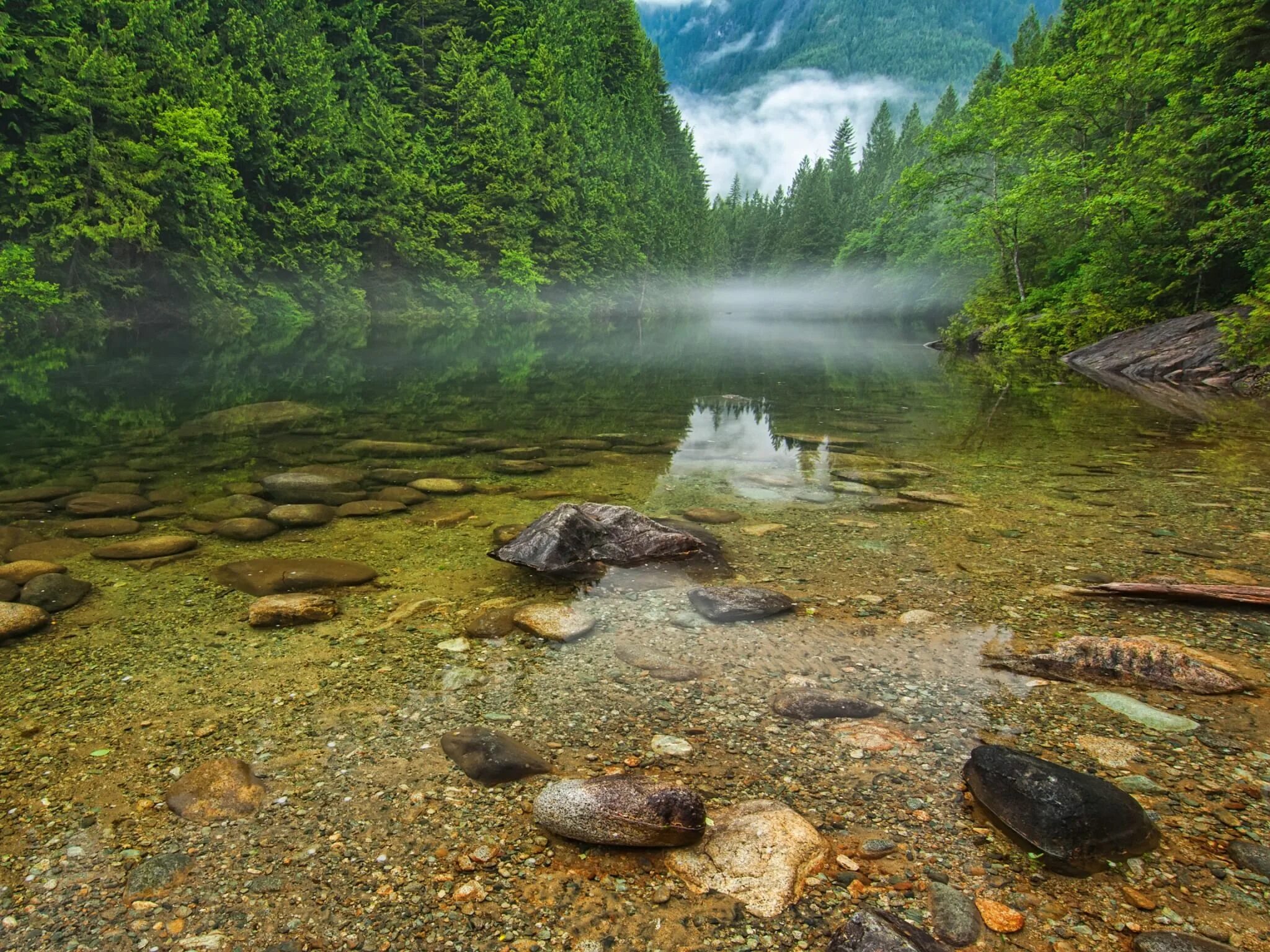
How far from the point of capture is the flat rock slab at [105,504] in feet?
18.4

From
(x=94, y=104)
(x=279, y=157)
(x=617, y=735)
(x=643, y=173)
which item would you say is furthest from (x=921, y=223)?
(x=617, y=735)

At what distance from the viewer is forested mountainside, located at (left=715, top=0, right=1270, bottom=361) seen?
15.1 meters

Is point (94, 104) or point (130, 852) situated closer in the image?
point (130, 852)

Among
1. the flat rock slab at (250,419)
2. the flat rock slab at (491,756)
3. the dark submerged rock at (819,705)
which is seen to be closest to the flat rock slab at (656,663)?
the dark submerged rock at (819,705)

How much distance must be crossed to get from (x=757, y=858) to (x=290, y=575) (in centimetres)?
363

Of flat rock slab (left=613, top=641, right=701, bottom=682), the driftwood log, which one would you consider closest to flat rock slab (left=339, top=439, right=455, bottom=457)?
flat rock slab (left=613, top=641, right=701, bottom=682)

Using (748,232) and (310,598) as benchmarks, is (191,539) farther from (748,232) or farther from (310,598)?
(748,232)

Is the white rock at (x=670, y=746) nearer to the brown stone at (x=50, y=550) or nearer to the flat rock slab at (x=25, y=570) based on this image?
the flat rock slab at (x=25, y=570)

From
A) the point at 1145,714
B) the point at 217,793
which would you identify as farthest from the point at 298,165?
the point at 1145,714

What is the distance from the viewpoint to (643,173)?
60.9 meters

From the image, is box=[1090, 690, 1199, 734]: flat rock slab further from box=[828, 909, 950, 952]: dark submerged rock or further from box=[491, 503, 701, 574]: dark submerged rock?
box=[491, 503, 701, 574]: dark submerged rock

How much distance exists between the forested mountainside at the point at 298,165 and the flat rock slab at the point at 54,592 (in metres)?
19.4

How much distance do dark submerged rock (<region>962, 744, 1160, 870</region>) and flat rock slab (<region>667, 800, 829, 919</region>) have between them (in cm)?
63

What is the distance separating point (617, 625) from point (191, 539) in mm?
3514
